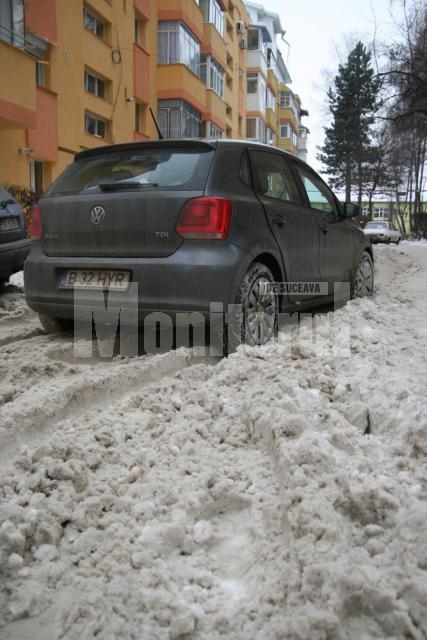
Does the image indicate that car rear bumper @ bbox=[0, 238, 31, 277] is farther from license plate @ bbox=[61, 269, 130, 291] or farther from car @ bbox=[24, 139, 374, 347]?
license plate @ bbox=[61, 269, 130, 291]

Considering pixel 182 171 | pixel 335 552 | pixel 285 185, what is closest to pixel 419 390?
pixel 335 552

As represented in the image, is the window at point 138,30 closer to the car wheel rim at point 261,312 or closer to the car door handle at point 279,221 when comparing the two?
the car door handle at point 279,221

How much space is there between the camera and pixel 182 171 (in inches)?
165

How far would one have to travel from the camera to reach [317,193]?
593 cm

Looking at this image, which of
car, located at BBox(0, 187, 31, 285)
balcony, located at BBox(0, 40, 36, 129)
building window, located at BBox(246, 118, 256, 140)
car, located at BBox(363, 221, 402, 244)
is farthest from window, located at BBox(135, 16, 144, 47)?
building window, located at BBox(246, 118, 256, 140)

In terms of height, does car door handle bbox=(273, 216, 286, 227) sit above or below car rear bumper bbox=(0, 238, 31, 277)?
above

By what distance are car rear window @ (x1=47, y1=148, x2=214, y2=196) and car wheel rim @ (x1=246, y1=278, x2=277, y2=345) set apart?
0.90 metres

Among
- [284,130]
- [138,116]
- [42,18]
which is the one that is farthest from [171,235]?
[284,130]

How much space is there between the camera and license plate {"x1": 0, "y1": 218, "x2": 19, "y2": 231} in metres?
7.06

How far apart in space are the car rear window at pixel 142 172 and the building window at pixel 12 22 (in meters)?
12.0

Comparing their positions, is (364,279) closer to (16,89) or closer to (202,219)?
(202,219)

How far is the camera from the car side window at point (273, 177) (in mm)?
4711

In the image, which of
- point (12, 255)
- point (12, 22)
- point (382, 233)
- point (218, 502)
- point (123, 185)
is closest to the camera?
point (218, 502)

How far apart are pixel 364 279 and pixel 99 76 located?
17889 millimetres
